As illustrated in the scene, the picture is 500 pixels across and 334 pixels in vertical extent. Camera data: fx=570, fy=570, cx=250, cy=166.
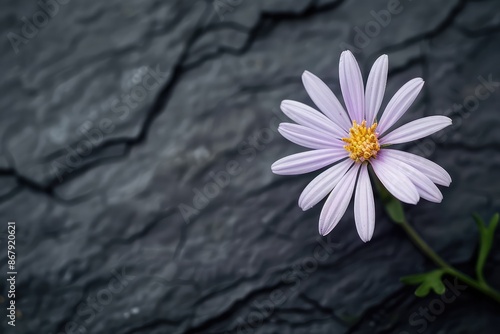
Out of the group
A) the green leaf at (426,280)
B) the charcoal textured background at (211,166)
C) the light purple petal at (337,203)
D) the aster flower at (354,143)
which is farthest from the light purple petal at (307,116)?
the green leaf at (426,280)

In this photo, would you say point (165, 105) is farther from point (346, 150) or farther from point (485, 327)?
point (485, 327)

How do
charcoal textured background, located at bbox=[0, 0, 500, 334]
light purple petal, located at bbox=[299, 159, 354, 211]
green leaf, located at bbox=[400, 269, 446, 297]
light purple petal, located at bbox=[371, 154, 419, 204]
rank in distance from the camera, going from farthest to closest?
charcoal textured background, located at bbox=[0, 0, 500, 334] → green leaf, located at bbox=[400, 269, 446, 297] → light purple petal, located at bbox=[299, 159, 354, 211] → light purple petal, located at bbox=[371, 154, 419, 204]

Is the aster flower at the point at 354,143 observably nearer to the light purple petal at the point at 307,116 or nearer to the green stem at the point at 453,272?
the light purple petal at the point at 307,116

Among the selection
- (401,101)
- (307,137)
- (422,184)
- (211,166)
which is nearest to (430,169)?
(422,184)

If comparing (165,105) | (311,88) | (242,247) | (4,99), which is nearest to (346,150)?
(311,88)

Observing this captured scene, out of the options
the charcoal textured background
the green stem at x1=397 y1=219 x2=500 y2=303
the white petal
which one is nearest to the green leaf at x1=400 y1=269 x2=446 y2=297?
the green stem at x1=397 y1=219 x2=500 y2=303

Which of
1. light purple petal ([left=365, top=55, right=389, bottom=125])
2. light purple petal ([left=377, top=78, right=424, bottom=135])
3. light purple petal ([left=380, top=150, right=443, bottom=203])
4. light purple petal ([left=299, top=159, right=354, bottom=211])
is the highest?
light purple petal ([left=365, top=55, right=389, bottom=125])

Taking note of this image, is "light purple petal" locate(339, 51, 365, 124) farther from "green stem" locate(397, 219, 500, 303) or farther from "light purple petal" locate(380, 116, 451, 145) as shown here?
"green stem" locate(397, 219, 500, 303)
